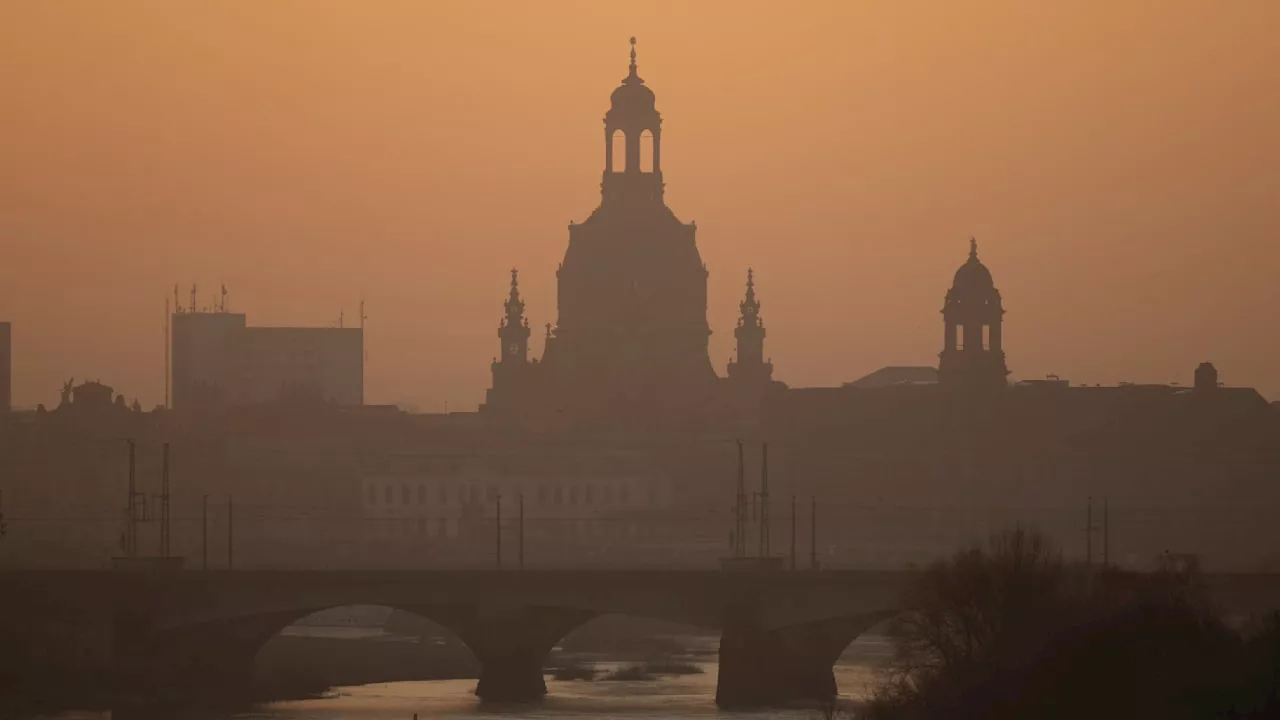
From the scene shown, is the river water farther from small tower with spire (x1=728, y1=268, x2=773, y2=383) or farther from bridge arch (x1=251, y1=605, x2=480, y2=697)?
small tower with spire (x1=728, y1=268, x2=773, y2=383)

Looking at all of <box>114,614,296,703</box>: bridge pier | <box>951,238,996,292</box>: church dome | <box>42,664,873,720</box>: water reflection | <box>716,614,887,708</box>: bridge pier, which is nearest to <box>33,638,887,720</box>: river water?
<box>42,664,873,720</box>: water reflection

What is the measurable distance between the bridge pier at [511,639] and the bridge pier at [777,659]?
3684 millimetres

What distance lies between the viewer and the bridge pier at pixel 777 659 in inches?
3733

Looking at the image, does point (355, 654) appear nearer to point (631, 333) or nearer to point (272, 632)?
point (272, 632)

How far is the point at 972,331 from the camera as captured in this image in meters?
174

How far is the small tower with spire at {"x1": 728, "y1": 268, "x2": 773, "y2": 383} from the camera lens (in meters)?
190

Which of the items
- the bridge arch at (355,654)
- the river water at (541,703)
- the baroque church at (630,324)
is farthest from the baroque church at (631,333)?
the river water at (541,703)

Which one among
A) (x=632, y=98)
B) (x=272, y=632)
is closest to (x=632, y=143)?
(x=632, y=98)

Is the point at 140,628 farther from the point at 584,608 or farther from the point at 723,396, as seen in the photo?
the point at 723,396

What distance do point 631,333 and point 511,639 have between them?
89863 mm

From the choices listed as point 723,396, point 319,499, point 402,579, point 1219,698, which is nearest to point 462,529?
point 319,499

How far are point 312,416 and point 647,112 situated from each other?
Answer: 2270cm

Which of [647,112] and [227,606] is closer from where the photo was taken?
[227,606]

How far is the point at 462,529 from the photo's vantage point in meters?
173
